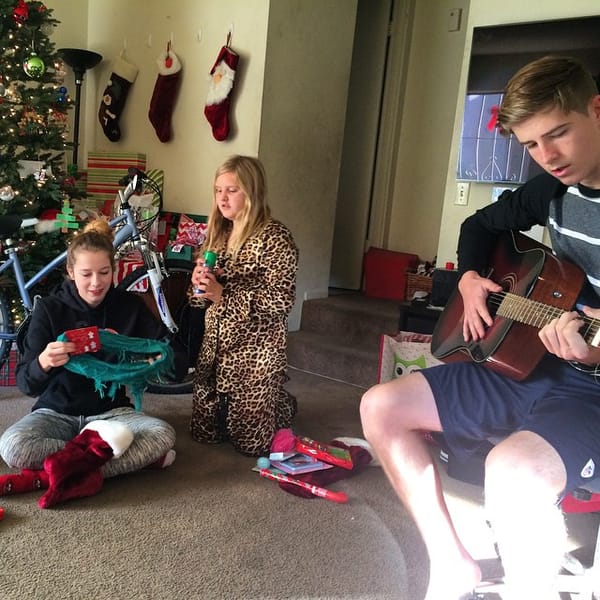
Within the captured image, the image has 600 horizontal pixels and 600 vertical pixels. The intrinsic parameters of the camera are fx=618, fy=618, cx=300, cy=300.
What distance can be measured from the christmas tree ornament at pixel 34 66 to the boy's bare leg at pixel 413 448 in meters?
2.62

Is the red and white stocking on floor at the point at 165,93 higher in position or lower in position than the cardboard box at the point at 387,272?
higher

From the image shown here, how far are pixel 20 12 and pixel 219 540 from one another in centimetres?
274

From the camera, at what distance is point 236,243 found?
236cm

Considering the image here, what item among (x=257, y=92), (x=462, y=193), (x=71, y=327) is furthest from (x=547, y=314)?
(x=257, y=92)

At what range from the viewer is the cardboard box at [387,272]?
4.20 meters

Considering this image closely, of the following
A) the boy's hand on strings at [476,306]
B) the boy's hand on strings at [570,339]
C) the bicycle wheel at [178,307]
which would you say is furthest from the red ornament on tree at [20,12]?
the boy's hand on strings at [570,339]

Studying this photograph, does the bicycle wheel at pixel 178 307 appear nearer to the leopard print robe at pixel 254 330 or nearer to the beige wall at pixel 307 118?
the leopard print robe at pixel 254 330

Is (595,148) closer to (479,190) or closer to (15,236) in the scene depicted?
(479,190)

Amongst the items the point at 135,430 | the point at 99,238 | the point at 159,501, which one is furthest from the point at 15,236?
the point at 159,501

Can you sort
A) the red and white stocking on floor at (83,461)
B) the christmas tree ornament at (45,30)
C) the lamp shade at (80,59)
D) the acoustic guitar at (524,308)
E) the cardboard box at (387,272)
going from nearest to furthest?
the acoustic guitar at (524,308) → the red and white stocking on floor at (83,461) → the christmas tree ornament at (45,30) → the lamp shade at (80,59) → the cardboard box at (387,272)

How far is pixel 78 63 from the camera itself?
13.6 ft

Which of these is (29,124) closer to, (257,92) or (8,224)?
(8,224)

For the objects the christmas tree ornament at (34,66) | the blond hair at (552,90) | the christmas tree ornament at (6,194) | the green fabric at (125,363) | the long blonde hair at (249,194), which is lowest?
the green fabric at (125,363)

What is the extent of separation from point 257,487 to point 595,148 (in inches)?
56.4
